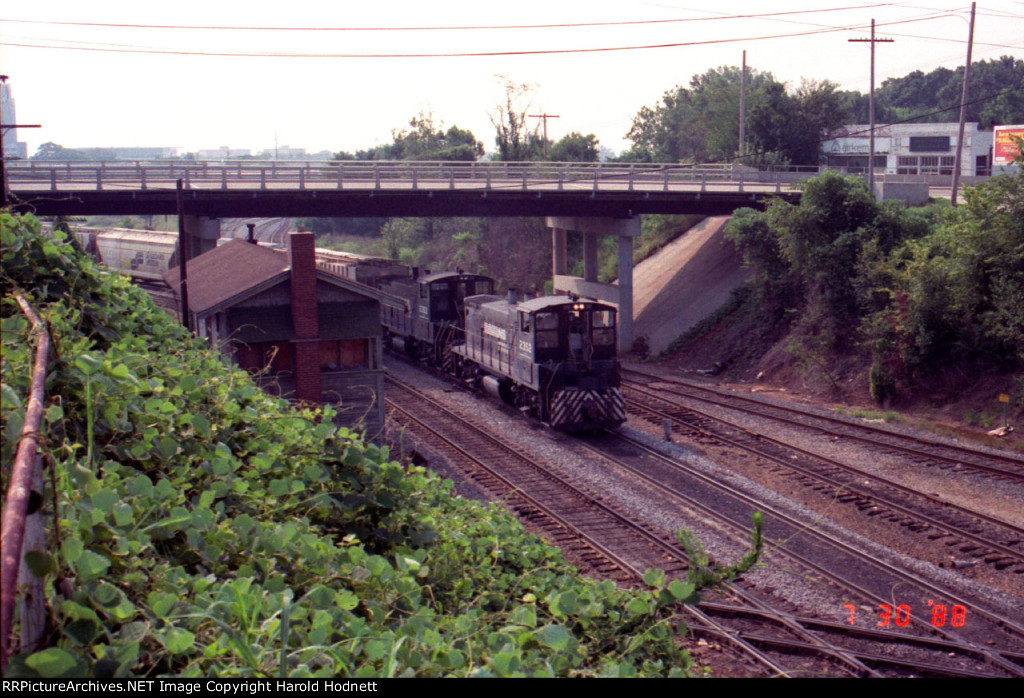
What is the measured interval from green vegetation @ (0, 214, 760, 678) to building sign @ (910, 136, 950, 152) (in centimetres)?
7403

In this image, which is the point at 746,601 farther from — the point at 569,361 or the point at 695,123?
the point at 695,123

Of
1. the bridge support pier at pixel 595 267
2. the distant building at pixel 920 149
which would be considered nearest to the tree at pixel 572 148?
the distant building at pixel 920 149

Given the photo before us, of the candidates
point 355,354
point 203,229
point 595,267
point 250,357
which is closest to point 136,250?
point 203,229

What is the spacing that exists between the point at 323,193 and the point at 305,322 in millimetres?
14912

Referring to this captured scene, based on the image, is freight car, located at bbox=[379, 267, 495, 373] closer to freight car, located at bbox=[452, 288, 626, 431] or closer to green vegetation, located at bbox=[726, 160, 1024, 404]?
freight car, located at bbox=[452, 288, 626, 431]

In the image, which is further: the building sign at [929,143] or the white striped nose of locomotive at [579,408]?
the building sign at [929,143]

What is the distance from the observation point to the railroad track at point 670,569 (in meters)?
10.2

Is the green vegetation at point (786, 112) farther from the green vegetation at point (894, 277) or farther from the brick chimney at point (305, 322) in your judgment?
the brick chimney at point (305, 322)

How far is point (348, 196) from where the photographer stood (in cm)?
3381

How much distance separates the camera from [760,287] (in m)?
33.9

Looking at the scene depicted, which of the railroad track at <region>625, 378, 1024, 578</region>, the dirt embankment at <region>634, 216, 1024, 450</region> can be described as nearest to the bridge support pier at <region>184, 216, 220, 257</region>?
the dirt embankment at <region>634, 216, 1024, 450</region>

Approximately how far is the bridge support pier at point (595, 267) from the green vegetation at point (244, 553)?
2916cm

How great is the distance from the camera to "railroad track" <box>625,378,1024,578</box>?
45.3ft
